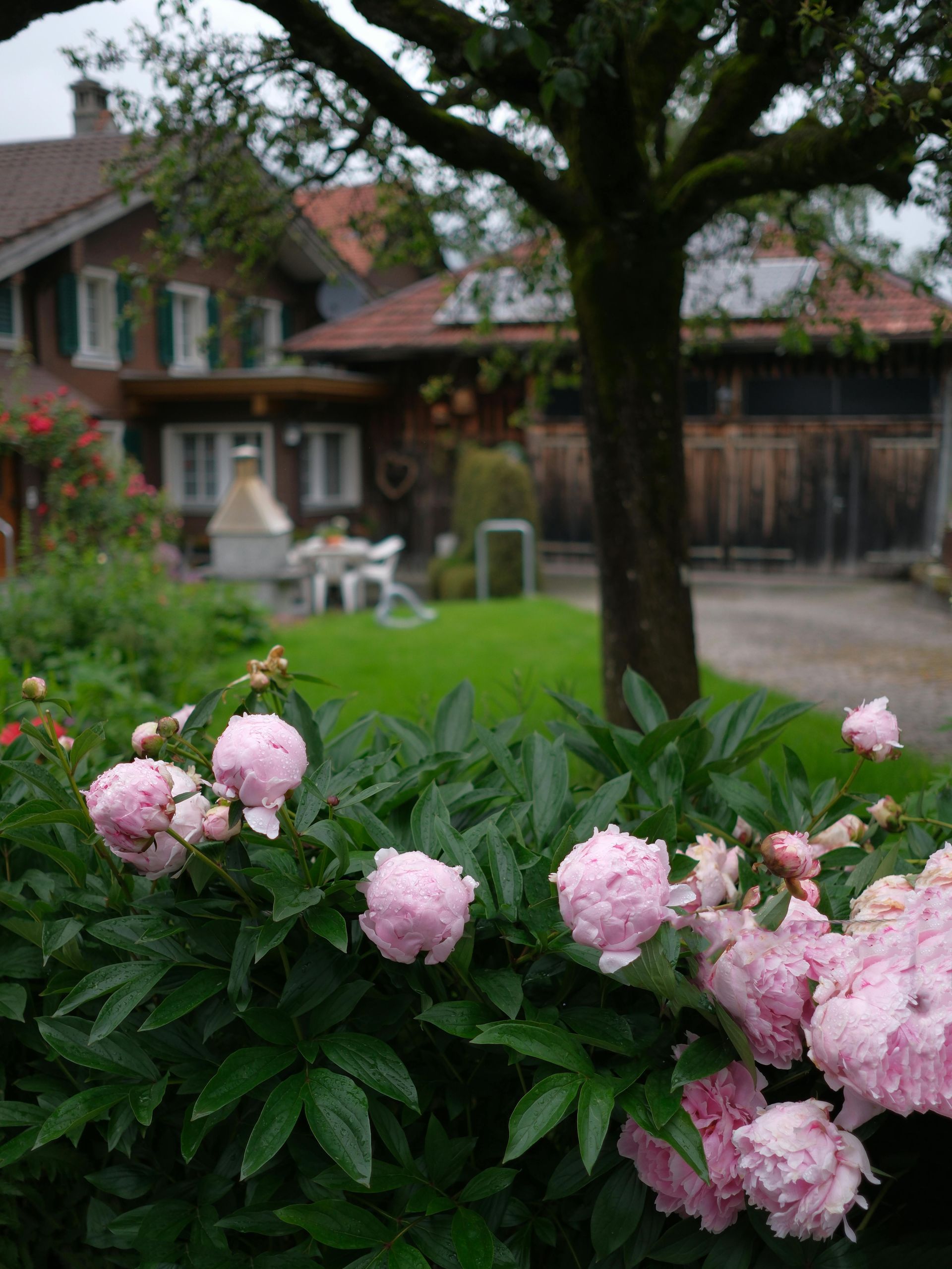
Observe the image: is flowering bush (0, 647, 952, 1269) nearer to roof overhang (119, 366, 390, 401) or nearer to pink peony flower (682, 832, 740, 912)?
pink peony flower (682, 832, 740, 912)

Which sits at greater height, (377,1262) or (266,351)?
(266,351)

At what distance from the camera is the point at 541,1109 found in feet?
4.02

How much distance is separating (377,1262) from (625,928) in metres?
0.51

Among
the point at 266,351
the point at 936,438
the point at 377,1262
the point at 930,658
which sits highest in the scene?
the point at 266,351

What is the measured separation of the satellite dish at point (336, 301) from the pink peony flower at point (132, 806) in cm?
2148

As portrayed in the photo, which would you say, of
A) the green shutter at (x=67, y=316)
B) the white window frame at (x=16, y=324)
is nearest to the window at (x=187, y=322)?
the green shutter at (x=67, y=316)

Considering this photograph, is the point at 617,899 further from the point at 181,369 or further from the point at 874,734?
the point at 181,369

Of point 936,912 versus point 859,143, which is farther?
point 859,143

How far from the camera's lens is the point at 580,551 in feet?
60.2

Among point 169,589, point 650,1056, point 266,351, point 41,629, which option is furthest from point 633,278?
point 266,351

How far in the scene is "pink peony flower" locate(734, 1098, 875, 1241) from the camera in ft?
3.88

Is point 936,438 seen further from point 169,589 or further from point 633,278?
point 633,278

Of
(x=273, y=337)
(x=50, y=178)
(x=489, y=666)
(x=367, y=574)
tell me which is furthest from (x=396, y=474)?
(x=489, y=666)

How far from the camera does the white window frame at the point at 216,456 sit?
19.3 meters
